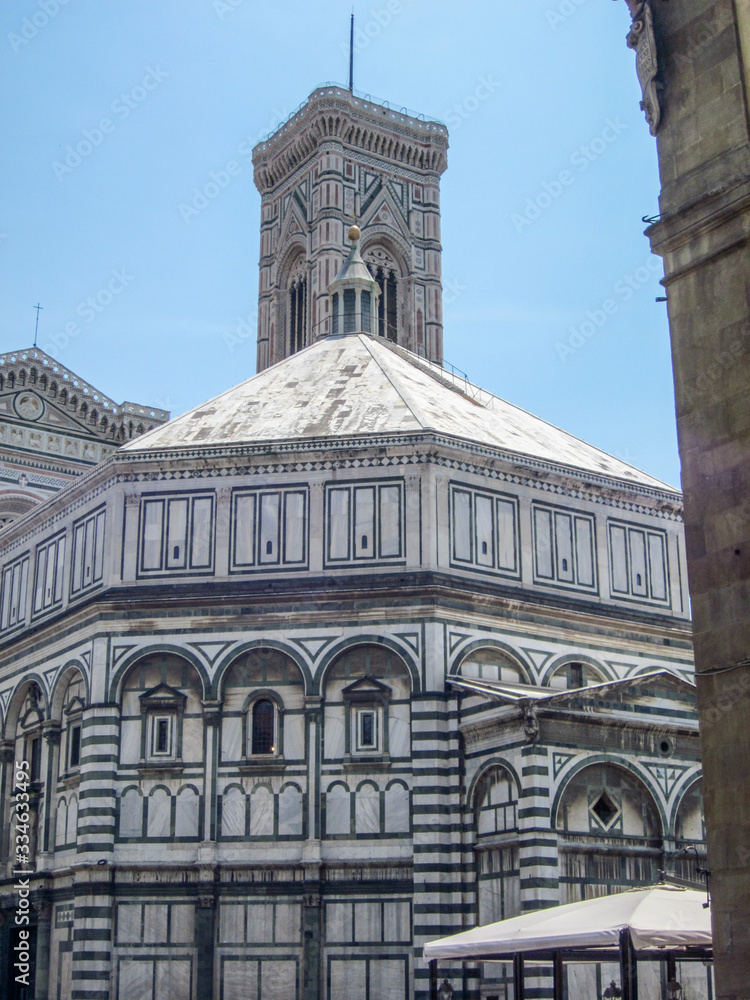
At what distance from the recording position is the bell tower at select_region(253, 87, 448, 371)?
7838 centimetres

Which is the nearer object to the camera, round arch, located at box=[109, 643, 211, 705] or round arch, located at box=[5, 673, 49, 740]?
round arch, located at box=[109, 643, 211, 705]

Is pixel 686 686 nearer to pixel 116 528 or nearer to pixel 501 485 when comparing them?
pixel 501 485

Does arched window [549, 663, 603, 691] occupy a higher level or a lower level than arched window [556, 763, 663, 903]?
higher

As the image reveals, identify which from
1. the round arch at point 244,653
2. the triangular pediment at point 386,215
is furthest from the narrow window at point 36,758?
the triangular pediment at point 386,215

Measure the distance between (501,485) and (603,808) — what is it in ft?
28.0

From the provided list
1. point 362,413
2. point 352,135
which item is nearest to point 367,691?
point 362,413

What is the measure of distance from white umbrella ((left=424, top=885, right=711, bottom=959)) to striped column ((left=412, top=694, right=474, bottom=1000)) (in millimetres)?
8793

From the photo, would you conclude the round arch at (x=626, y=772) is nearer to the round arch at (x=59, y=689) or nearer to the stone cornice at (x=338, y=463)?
the stone cornice at (x=338, y=463)

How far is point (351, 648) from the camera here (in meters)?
→ 30.5

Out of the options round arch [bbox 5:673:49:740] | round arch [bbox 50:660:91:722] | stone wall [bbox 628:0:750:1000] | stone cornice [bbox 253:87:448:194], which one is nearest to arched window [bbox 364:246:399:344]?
stone cornice [bbox 253:87:448:194]

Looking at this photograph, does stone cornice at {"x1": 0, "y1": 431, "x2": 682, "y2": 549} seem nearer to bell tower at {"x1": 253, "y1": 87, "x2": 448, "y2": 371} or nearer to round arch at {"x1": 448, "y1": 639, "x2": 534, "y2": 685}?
round arch at {"x1": 448, "y1": 639, "x2": 534, "y2": 685}

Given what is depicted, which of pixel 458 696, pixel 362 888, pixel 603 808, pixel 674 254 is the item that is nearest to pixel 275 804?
pixel 362 888

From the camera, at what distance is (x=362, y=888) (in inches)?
1134

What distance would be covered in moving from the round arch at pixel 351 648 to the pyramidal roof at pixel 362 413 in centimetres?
505
